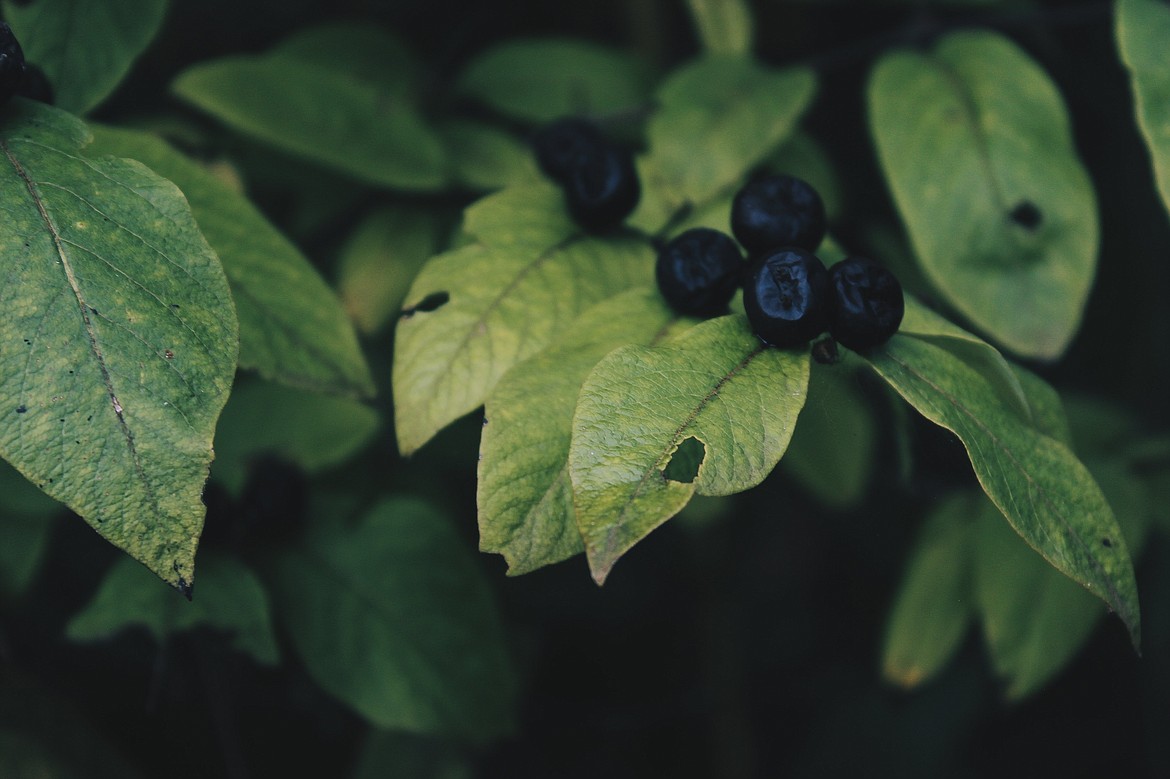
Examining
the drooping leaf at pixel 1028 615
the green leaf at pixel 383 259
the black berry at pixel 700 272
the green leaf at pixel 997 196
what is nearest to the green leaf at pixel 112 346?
the black berry at pixel 700 272

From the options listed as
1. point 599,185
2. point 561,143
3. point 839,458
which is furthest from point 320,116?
point 839,458

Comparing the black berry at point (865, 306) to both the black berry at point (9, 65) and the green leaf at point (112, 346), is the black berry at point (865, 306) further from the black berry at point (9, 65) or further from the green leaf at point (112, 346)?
the black berry at point (9, 65)

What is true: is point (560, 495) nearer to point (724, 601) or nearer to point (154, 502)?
point (154, 502)

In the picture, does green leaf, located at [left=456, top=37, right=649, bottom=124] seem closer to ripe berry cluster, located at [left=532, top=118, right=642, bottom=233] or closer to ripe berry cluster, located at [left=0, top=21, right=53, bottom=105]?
ripe berry cluster, located at [left=532, top=118, right=642, bottom=233]

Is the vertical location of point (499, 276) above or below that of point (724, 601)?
above

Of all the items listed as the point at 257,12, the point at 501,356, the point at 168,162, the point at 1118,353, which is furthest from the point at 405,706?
the point at 1118,353

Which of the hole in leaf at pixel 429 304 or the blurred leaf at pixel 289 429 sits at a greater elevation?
the hole in leaf at pixel 429 304

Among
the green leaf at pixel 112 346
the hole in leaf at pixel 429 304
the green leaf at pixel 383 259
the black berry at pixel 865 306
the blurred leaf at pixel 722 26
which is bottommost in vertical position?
the green leaf at pixel 383 259
